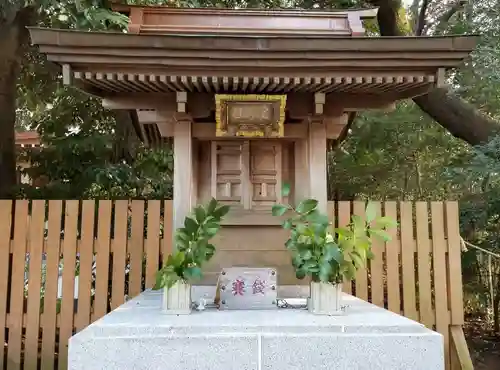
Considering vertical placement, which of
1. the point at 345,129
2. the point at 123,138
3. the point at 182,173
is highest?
the point at 123,138

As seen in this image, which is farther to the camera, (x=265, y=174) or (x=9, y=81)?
(x=9, y=81)

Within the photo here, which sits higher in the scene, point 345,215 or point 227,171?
point 227,171

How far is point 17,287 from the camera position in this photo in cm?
435

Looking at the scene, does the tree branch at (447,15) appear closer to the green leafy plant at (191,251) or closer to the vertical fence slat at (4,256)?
the green leafy plant at (191,251)

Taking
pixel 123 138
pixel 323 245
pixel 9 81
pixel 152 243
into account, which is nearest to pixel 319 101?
pixel 323 245

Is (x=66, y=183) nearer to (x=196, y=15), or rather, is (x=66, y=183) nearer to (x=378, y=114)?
(x=196, y=15)

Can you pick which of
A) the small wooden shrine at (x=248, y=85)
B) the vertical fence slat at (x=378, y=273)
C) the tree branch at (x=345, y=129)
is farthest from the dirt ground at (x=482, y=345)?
the small wooden shrine at (x=248, y=85)

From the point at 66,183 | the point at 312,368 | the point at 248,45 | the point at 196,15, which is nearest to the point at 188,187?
the point at 248,45

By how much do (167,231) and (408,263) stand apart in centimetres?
251

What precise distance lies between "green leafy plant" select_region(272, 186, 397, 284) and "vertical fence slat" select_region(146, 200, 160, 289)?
1.87 metres

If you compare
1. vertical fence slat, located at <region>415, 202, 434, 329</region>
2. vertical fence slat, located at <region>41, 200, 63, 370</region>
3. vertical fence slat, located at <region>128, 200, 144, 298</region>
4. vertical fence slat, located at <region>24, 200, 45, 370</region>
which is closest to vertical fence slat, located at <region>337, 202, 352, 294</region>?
vertical fence slat, located at <region>415, 202, 434, 329</region>

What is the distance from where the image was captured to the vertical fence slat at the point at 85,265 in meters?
4.36

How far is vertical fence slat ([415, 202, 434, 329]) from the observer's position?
14.6ft

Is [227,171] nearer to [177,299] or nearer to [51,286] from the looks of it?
[177,299]
